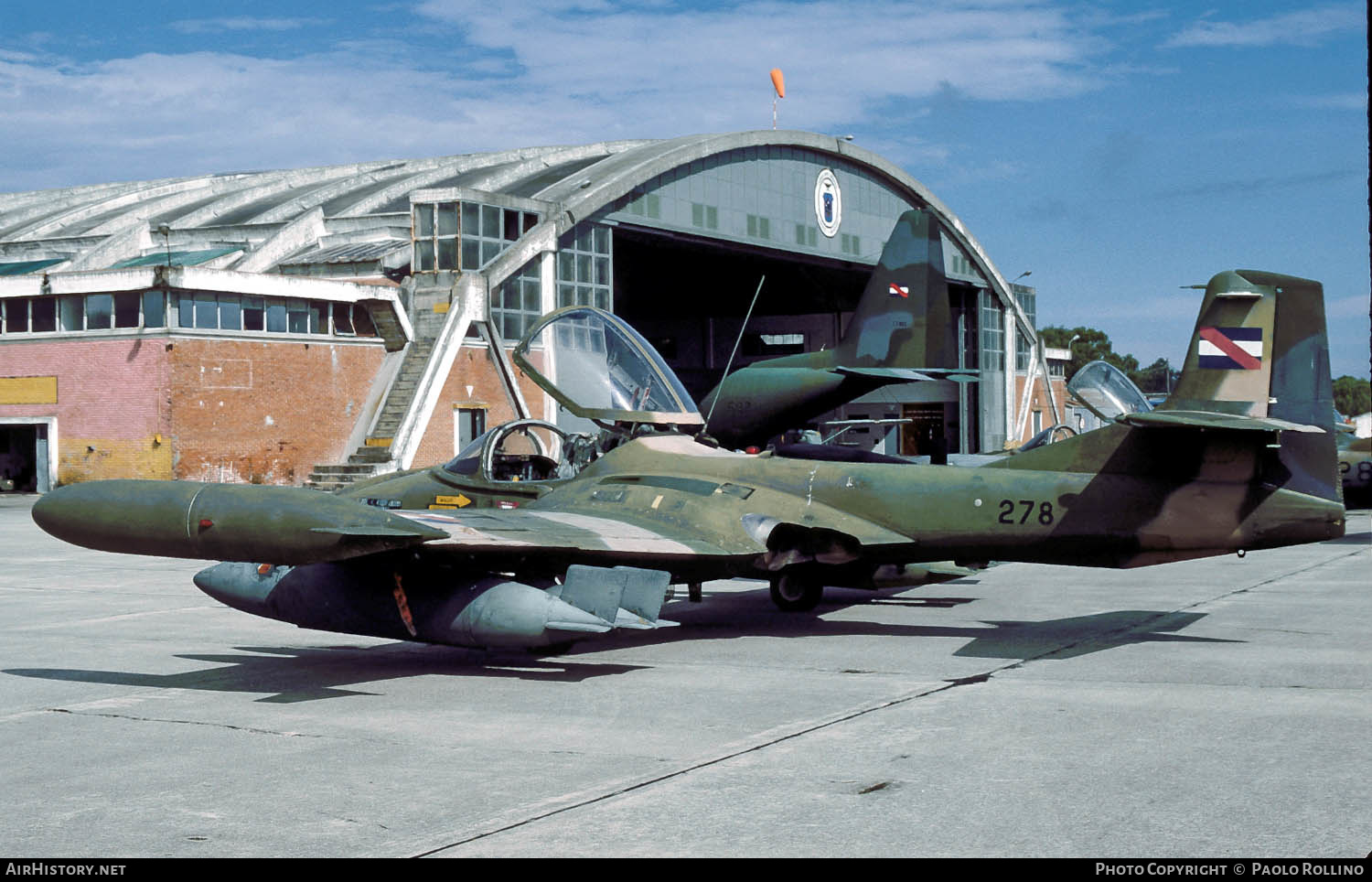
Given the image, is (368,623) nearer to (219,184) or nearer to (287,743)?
(287,743)

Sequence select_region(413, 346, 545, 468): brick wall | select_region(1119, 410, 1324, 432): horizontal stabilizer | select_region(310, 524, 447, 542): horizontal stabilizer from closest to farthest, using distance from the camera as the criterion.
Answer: select_region(310, 524, 447, 542): horizontal stabilizer, select_region(1119, 410, 1324, 432): horizontal stabilizer, select_region(413, 346, 545, 468): brick wall

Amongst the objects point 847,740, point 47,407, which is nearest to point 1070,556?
point 847,740

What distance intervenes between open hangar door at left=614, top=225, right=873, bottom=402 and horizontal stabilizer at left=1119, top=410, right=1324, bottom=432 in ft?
153

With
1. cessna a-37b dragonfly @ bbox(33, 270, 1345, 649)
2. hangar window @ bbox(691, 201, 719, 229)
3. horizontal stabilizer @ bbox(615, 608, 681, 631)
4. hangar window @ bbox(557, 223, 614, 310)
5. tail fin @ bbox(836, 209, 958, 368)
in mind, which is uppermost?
Answer: hangar window @ bbox(691, 201, 719, 229)

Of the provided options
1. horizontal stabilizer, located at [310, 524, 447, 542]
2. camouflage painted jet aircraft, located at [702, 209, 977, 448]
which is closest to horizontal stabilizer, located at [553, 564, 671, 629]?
horizontal stabilizer, located at [310, 524, 447, 542]

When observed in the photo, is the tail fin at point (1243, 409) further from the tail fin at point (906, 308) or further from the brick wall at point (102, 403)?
the brick wall at point (102, 403)

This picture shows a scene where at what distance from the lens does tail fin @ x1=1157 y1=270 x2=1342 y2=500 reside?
11.4 m

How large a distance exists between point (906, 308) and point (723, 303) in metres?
45.7

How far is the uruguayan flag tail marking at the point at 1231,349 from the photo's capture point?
1189 cm

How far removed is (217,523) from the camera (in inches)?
363

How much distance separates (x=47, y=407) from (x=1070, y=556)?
35181 mm

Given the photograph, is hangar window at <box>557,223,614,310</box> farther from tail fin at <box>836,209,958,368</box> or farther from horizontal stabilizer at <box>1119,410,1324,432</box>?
horizontal stabilizer at <box>1119,410,1324,432</box>

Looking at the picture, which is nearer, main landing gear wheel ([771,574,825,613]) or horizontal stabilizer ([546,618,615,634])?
horizontal stabilizer ([546,618,615,634])

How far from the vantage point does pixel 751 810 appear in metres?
6.33
